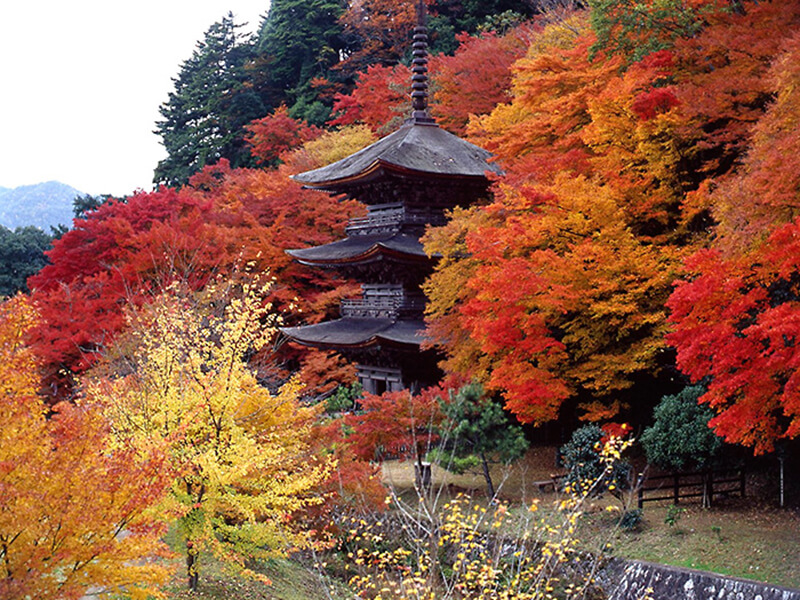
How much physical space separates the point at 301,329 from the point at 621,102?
13.0m

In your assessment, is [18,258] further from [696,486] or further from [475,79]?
[696,486]

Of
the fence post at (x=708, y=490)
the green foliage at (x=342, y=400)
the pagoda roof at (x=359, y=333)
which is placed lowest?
the green foliage at (x=342, y=400)

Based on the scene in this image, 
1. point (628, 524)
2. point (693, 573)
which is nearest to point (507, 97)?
point (628, 524)

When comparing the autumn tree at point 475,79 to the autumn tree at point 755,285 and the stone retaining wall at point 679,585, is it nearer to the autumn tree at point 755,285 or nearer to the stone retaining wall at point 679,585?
the autumn tree at point 755,285

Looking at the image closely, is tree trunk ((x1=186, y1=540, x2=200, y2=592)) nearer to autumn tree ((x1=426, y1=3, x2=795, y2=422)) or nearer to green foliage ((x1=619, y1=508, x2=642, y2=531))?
autumn tree ((x1=426, y1=3, x2=795, y2=422))

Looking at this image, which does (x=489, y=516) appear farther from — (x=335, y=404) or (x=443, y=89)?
(x=443, y=89)

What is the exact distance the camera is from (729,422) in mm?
10797

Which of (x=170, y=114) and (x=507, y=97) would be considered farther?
(x=170, y=114)

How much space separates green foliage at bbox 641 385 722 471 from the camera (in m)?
13.5

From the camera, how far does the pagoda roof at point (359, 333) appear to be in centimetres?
2086

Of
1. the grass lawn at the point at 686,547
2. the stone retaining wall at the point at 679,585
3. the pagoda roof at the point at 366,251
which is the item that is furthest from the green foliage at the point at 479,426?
the pagoda roof at the point at 366,251

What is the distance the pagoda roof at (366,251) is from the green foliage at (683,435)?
859 cm

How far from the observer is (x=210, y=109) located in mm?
46531

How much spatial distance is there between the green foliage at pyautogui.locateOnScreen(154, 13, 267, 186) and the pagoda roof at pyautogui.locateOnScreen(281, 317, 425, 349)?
75.8ft
